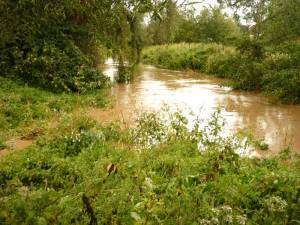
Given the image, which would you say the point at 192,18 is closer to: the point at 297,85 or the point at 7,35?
the point at 297,85

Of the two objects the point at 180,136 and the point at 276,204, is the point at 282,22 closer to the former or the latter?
the point at 180,136

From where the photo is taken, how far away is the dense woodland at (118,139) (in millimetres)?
4027

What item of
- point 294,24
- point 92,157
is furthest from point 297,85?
point 92,157

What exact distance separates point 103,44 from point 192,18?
63.7 feet

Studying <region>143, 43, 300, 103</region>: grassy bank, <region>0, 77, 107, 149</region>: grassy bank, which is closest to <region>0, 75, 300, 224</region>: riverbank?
<region>0, 77, 107, 149</region>: grassy bank

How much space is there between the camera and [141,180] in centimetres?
500

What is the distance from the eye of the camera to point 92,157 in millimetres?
6273

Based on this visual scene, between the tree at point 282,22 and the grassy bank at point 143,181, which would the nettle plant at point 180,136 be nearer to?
the grassy bank at point 143,181

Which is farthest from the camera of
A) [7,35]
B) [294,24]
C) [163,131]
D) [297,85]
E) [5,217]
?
[294,24]

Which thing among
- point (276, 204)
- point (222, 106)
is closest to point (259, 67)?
point (222, 106)

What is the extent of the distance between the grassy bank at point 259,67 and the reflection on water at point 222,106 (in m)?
0.55

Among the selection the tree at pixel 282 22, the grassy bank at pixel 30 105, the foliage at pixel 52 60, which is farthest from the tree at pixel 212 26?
the grassy bank at pixel 30 105

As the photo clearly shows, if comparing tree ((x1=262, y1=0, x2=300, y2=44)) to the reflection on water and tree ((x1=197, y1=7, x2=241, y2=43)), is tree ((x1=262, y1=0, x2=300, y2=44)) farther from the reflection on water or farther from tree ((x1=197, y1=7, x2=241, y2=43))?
tree ((x1=197, y1=7, x2=241, y2=43))

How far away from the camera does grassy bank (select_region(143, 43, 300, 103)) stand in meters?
12.8
